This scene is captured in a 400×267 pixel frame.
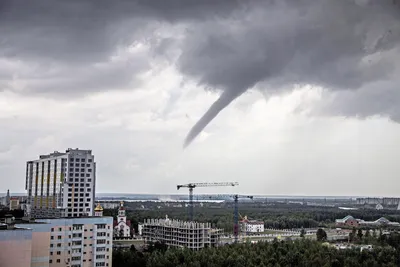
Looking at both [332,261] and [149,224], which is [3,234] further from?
[149,224]

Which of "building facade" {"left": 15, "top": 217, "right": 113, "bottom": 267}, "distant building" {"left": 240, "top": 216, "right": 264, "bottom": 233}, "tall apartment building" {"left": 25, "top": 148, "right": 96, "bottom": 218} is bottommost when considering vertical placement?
"distant building" {"left": 240, "top": 216, "right": 264, "bottom": 233}

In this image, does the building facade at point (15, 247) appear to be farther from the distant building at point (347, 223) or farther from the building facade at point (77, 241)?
the distant building at point (347, 223)

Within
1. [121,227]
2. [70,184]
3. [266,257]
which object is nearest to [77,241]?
[266,257]

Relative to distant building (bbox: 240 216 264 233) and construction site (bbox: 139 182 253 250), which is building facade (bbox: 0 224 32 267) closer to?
construction site (bbox: 139 182 253 250)

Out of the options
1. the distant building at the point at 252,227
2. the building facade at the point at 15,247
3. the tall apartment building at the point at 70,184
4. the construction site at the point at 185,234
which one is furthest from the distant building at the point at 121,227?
the building facade at the point at 15,247

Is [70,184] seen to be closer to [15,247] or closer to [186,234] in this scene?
[186,234]

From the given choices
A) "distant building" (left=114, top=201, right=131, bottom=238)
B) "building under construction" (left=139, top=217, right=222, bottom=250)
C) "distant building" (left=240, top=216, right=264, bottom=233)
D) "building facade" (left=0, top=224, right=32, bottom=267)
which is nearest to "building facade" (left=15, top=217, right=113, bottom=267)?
"building facade" (left=0, top=224, right=32, bottom=267)
